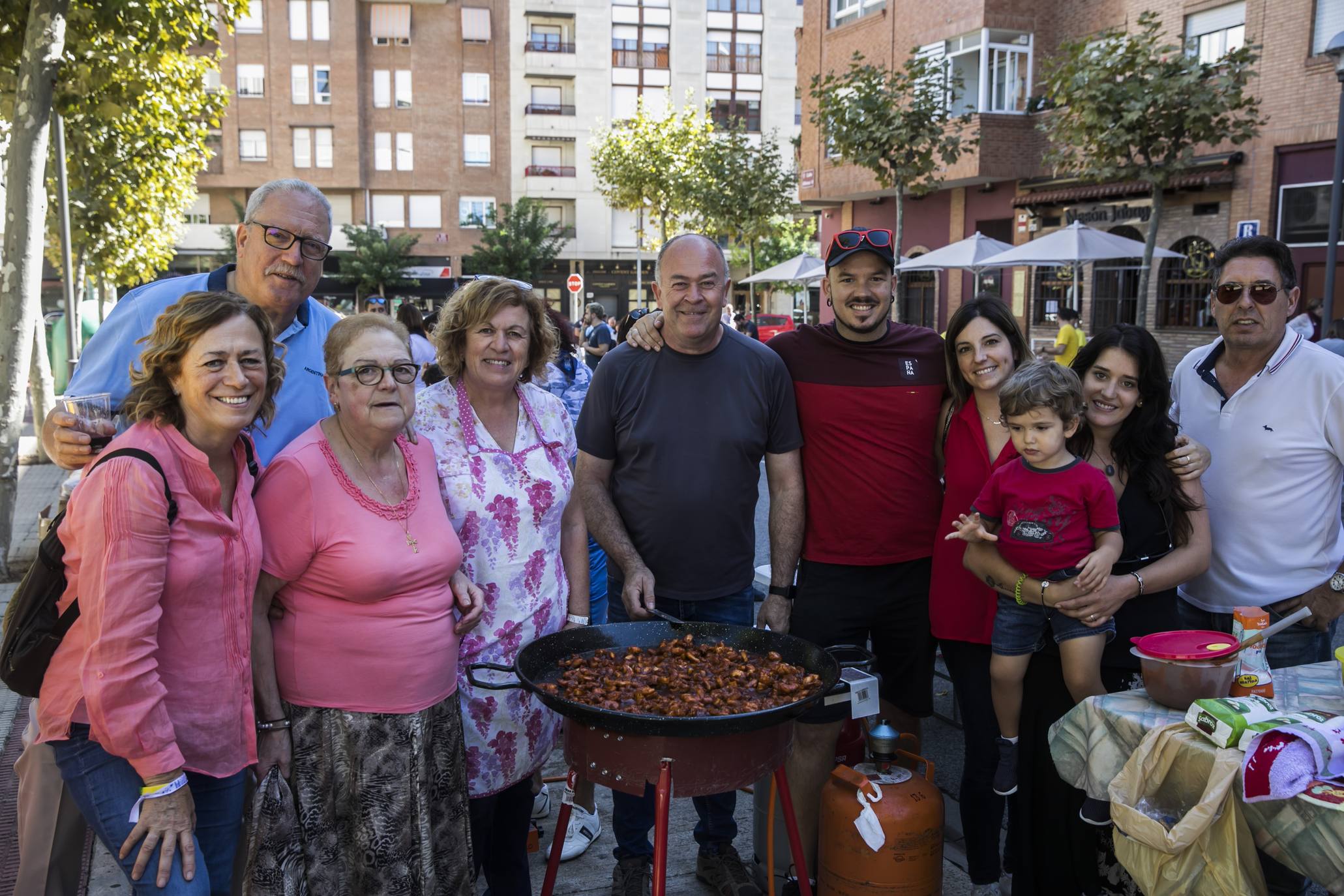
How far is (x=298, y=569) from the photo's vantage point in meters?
2.74

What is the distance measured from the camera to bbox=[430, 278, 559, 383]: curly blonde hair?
326cm

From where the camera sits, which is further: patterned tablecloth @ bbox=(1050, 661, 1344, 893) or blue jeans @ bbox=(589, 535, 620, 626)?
blue jeans @ bbox=(589, 535, 620, 626)

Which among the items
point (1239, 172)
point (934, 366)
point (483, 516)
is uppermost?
point (1239, 172)

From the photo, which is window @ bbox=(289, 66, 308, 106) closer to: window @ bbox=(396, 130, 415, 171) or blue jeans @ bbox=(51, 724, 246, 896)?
window @ bbox=(396, 130, 415, 171)

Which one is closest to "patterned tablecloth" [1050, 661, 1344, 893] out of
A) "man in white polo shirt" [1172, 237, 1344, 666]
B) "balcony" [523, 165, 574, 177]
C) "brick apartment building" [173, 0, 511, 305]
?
"man in white polo shirt" [1172, 237, 1344, 666]

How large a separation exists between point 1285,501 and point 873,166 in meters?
15.7

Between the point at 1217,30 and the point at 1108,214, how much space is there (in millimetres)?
3999

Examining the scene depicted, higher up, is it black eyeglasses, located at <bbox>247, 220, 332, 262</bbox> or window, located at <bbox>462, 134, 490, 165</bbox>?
window, located at <bbox>462, 134, 490, 165</bbox>

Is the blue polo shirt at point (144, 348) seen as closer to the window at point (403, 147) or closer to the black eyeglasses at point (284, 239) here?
the black eyeglasses at point (284, 239)

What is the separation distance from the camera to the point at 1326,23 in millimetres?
16625

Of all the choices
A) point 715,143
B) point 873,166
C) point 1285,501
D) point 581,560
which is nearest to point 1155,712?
point 1285,501

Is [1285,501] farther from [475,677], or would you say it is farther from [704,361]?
[475,677]

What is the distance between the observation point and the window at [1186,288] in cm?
1925

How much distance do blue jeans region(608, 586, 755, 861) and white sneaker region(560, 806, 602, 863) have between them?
329mm
